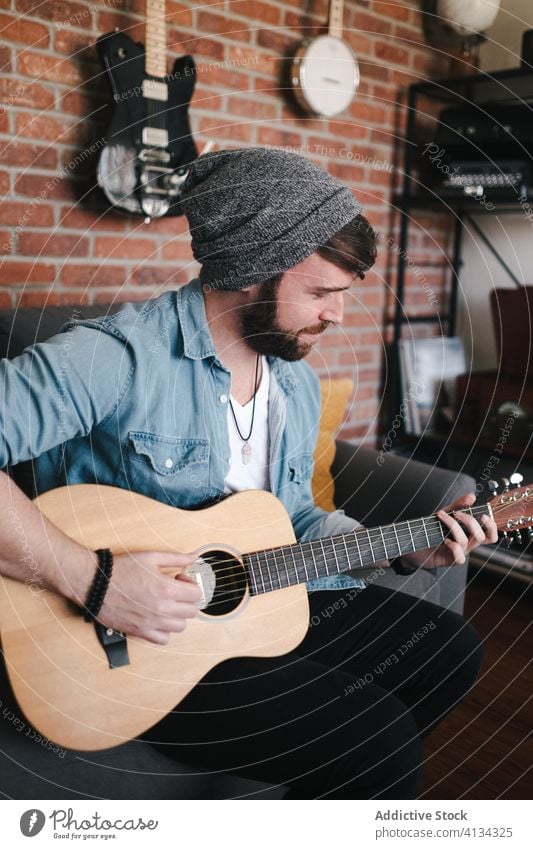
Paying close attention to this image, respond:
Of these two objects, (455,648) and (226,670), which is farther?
(455,648)

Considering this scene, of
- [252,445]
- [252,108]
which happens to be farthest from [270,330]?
[252,108]

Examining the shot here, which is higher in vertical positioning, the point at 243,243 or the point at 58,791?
the point at 243,243

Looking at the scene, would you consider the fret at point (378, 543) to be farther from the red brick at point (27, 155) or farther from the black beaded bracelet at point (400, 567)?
the red brick at point (27, 155)

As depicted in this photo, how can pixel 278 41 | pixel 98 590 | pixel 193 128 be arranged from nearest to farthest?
1. pixel 98 590
2. pixel 193 128
3. pixel 278 41

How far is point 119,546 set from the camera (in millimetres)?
921

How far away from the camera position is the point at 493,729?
4.40ft

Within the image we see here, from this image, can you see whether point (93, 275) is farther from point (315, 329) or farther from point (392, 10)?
point (392, 10)

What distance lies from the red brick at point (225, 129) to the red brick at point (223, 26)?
0.57 ft

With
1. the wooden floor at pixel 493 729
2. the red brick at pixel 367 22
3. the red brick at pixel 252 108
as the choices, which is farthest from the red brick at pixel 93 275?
the wooden floor at pixel 493 729

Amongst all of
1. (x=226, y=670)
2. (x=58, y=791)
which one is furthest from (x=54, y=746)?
(x=226, y=670)

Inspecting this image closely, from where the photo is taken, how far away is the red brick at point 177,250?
1638 millimetres

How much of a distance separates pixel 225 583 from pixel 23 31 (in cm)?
102

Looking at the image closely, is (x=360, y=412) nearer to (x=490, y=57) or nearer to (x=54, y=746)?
(x=490, y=57)

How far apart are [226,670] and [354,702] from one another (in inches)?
6.5
